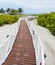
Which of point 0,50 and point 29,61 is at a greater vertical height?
point 0,50

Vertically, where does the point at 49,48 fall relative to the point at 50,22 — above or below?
above

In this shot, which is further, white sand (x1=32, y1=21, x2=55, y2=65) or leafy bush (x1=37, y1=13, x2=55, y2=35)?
leafy bush (x1=37, y1=13, x2=55, y2=35)

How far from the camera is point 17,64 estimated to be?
1005 centimetres

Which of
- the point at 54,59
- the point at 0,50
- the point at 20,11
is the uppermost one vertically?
the point at 0,50

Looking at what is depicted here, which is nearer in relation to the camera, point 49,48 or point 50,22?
point 49,48

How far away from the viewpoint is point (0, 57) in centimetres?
1023

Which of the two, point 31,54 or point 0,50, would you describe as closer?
point 0,50

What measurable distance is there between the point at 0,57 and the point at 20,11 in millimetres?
125418

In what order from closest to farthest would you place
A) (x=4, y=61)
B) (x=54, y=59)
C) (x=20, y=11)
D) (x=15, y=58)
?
1. (x=4, y=61)
2. (x=15, y=58)
3. (x=54, y=59)
4. (x=20, y=11)

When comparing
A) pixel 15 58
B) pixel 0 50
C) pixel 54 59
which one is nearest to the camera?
pixel 0 50

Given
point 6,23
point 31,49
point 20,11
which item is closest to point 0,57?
point 31,49

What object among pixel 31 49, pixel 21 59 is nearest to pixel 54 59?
pixel 31 49

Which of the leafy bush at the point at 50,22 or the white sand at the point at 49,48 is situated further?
the leafy bush at the point at 50,22

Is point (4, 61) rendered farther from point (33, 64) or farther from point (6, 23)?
point (6, 23)
